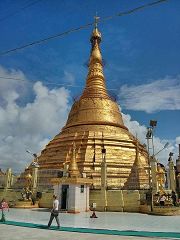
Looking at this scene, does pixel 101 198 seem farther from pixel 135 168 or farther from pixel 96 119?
pixel 96 119

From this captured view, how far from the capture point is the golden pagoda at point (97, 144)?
30.2 meters

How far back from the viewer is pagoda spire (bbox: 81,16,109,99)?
4200cm

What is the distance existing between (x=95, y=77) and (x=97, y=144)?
43.2ft

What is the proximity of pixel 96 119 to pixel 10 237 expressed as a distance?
3013 centimetres

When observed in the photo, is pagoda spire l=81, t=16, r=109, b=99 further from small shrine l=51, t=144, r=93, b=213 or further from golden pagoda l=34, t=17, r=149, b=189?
small shrine l=51, t=144, r=93, b=213

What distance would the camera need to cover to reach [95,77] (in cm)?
4303

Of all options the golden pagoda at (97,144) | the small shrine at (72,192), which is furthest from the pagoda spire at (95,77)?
the small shrine at (72,192)

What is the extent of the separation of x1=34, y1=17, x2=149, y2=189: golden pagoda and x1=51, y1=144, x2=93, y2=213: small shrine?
153 inches

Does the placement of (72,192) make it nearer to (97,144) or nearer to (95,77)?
(97,144)

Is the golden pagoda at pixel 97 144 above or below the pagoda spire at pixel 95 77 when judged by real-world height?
below

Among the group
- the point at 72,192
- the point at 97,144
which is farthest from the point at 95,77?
the point at 72,192

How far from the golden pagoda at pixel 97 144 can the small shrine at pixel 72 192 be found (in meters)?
3.88

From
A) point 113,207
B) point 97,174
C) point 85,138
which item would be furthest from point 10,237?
point 85,138

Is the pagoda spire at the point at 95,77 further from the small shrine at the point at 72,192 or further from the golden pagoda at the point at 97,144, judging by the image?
the small shrine at the point at 72,192
